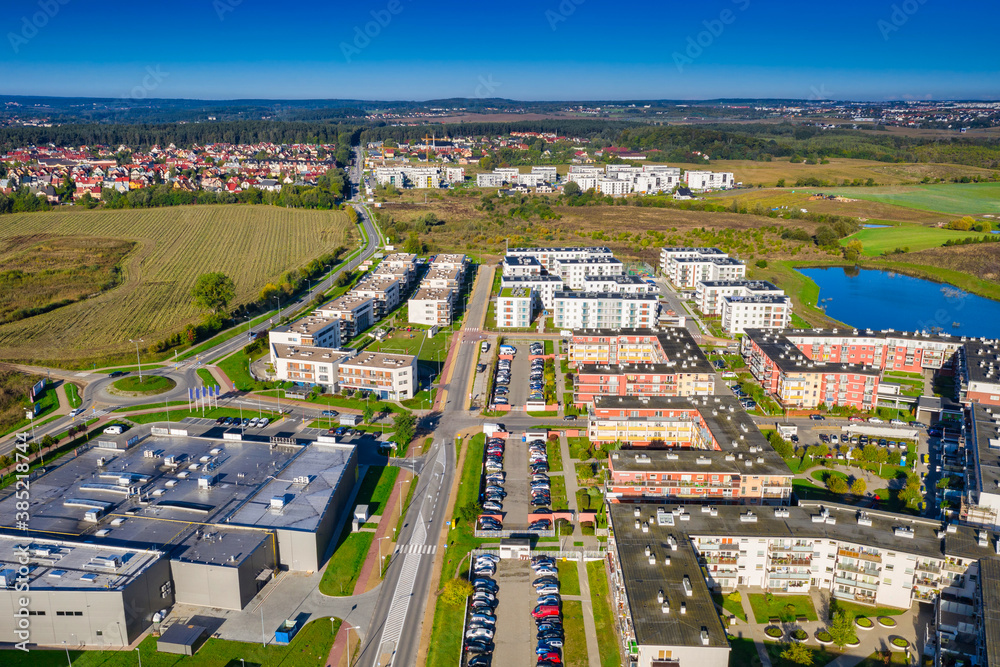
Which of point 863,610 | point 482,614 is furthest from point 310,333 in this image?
point 863,610

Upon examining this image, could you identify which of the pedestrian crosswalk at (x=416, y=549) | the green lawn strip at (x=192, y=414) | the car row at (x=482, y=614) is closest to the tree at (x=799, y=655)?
the car row at (x=482, y=614)

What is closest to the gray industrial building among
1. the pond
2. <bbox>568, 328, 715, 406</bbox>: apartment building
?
<bbox>568, 328, 715, 406</bbox>: apartment building

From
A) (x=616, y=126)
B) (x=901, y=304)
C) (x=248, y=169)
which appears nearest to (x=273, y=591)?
(x=901, y=304)

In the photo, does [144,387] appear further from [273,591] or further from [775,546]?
[775,546]

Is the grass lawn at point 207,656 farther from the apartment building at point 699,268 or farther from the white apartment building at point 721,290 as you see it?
the apartment building at point 699,268

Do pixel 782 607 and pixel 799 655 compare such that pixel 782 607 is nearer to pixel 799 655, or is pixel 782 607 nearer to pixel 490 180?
pixel 799 655

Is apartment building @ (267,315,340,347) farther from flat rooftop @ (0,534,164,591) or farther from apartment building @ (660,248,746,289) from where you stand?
apartment building @ (660,248,746,289)
